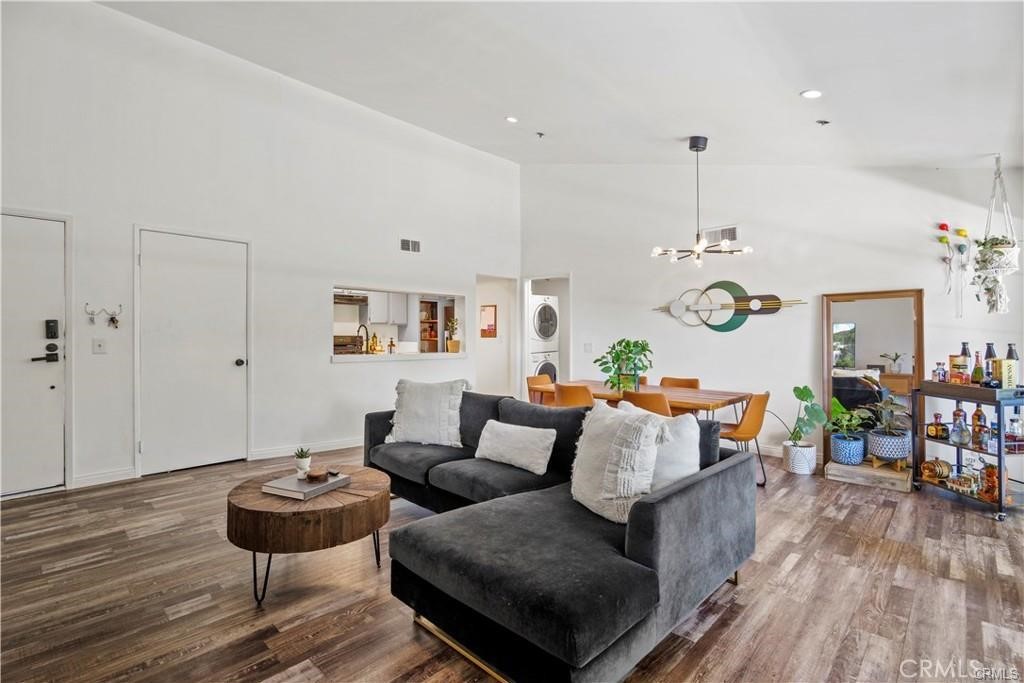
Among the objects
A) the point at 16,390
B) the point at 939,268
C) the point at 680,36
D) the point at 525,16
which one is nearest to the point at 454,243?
the point at 525,16

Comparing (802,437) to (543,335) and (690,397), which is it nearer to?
(690,397)

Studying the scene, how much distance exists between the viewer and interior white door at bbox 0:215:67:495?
3541 mm

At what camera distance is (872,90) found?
3.06 meters

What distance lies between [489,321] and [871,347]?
5143mm

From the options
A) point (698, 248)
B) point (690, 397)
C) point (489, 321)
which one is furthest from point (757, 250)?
point (489, 321)

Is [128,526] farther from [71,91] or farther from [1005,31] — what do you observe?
[1005,31]

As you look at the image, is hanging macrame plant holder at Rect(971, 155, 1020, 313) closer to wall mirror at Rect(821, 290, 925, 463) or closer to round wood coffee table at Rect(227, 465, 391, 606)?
wall mirror at Rect(821, 290, 925, 463)

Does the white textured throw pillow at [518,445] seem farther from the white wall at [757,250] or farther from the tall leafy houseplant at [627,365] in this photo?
the white wall at [757,250]

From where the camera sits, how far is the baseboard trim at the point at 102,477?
381 centimetres

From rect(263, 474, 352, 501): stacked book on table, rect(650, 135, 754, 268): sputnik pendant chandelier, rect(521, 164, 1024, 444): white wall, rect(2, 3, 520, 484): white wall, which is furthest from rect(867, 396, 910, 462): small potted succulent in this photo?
rect(2, 3, 520, 484): white wall

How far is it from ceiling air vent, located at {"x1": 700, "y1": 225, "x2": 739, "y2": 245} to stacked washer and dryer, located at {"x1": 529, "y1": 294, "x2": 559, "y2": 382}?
8.32 feet

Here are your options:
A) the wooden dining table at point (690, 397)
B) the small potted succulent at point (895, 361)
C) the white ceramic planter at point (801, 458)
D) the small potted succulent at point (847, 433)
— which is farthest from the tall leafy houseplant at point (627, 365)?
the small potted succulent at point (895, 361)

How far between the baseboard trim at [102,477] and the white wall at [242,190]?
18 mm

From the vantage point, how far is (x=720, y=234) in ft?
17.7
